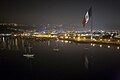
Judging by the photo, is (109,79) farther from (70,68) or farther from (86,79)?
(70,68)

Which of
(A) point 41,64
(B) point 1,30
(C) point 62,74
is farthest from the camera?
(B) point 1,30

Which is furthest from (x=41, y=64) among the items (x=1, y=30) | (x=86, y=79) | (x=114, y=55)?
(x=1, y=30)

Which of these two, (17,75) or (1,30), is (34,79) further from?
(1,30)

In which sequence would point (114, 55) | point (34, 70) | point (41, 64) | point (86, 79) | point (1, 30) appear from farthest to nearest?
point (1, 30), point (114, 55), point (41, 64), point (34, 70), point (86, 79)

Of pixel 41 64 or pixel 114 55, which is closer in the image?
pixel 41 64

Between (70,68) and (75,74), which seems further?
(70,68)

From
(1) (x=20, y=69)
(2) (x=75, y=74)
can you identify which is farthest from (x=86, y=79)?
(1) (x=20, y=69)

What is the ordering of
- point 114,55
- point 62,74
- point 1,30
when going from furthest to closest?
1. point 1,30
2. point 114,55
3. point 62,74

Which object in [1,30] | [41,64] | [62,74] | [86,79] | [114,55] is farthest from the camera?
[1,30]
